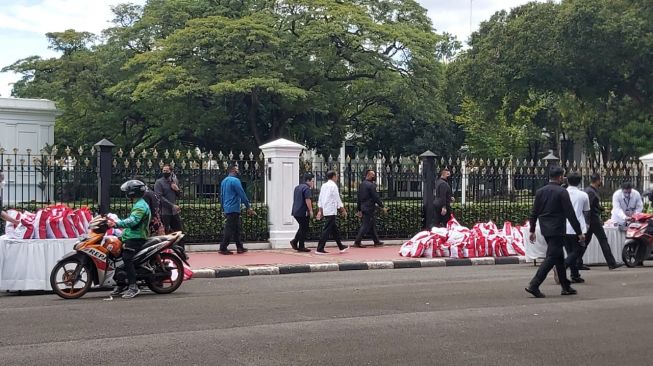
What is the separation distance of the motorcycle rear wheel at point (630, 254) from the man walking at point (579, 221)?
8.80ft

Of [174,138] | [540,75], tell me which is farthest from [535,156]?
[174,138]

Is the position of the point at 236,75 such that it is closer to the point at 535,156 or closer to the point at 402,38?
the point at 402,38

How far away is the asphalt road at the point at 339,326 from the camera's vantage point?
22.0ft

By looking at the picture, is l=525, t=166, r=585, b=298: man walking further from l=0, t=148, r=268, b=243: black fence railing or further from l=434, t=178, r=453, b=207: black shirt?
l=0, t=148, r=268, b=243: black fence railing

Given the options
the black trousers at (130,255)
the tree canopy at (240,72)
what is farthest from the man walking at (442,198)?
the tree canopy at (240,72)

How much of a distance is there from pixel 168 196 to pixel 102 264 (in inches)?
166

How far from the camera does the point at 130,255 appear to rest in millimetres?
10273

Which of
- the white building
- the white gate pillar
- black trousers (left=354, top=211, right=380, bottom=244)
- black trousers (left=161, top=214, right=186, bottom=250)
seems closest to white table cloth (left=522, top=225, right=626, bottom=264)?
black trousers (left=354, top=211, right=380, bottom=244)

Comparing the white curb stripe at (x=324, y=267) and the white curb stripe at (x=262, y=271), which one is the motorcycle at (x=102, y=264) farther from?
the white curb stripe at (x=324, y=267)

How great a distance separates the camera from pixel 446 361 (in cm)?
657

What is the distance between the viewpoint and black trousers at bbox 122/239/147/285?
1024 centimetres

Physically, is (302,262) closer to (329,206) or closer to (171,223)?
(329,206)

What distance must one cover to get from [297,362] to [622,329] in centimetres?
366

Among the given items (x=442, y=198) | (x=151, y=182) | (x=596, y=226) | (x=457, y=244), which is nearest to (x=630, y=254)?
(x=596, y=226)
